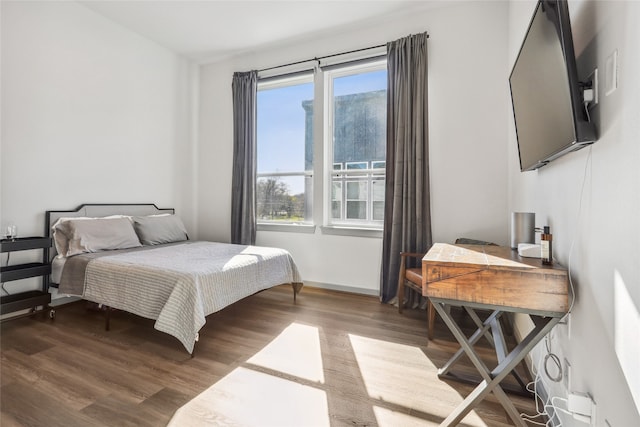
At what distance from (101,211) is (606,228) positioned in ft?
13.5

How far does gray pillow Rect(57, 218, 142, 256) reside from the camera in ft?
9.50

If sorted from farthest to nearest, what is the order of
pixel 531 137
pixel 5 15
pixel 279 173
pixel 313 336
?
pixel 279 173 → pixel 5 15 → pixel 313 336 → pixel 531 137

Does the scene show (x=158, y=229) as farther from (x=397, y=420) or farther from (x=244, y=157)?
(x=397, y=420)

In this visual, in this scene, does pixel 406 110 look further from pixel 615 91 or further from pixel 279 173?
pixel 615 91

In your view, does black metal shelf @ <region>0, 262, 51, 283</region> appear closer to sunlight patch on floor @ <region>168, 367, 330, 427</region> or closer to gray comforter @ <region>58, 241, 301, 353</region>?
gray comforter @ <region>58, 241, 301, 353</region>

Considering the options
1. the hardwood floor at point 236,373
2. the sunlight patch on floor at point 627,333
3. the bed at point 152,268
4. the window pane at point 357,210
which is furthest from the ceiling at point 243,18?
the sunlight patch on floor at point 627,333

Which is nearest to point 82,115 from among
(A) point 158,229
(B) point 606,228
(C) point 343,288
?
(A) point 158,229

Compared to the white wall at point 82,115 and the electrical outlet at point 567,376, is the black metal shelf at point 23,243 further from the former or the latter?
the electrical outlet at point 567,376

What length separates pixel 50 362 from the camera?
2.03 m

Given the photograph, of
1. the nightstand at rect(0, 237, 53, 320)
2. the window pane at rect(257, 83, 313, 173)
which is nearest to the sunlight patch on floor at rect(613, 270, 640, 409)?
the window pane at rect(257, 83, 313, 173)

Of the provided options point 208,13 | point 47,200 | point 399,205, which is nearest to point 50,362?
point 47,200

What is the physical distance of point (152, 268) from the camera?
2373 millimetres

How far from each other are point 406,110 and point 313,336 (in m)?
2.35

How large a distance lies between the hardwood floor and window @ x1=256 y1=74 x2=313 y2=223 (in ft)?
5.27
